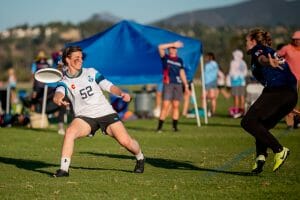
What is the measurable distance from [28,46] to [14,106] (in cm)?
9899

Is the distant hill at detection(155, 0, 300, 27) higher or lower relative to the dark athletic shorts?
higher

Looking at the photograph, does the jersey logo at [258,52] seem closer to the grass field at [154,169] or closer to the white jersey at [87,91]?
the grass field at [154,169]

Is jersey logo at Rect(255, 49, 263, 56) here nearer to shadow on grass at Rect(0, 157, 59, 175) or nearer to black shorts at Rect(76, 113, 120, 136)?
black shorts at Rect(76, 113, 120, 136)

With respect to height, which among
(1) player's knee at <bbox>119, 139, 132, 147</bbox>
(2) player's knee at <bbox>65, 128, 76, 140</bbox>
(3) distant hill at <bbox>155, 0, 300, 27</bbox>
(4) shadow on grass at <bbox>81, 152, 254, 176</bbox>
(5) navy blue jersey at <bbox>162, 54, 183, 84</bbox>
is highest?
(3) distant hill at <bbox>155, 0, 300, 27</bbox>

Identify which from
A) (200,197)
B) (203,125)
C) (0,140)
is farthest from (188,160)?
(203,125)

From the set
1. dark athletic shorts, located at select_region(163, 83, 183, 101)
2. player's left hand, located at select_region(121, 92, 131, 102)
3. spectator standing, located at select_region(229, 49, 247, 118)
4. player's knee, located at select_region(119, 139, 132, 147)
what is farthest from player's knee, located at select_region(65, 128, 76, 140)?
spectator standing, located at select_region(229, 49, 247, 118)

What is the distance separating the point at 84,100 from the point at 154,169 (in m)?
1.70

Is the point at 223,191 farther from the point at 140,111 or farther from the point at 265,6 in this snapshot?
the point at 265,6

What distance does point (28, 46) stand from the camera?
12462 cm

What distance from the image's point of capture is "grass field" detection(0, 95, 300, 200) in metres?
9.04

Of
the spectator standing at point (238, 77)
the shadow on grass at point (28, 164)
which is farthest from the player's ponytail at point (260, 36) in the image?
the spectator standing at point (238, 77)

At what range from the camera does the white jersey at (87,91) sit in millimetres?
10383

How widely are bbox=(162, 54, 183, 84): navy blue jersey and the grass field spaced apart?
→ 1.50 meters

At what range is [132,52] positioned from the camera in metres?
23.0
